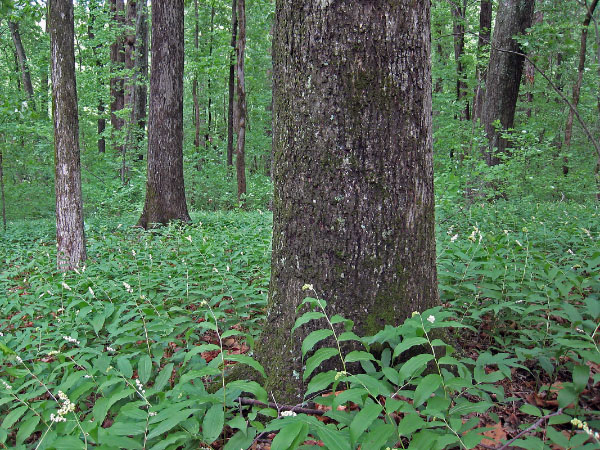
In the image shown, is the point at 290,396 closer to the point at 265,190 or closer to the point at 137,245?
the point at 137,245

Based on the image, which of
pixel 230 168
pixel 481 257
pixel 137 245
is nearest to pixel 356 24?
pixel 481 257

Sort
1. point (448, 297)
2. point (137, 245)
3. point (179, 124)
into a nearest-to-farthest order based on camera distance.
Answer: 1. point (448, 297)
2. point (137, 245)
3. point (179, 124)

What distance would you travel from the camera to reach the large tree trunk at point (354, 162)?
2027 mm

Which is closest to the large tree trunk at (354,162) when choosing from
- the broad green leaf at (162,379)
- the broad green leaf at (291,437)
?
the broad green leaf at (162,379)

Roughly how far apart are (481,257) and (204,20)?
762 inches

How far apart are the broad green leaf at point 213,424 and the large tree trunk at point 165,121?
260 inches

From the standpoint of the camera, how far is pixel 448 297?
298 centimetres

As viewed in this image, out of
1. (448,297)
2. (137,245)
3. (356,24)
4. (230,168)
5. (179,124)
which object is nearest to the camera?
(356,24)

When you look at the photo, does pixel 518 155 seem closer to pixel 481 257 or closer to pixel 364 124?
pixel 481 257

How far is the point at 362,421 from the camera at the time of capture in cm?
136

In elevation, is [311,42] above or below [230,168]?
above

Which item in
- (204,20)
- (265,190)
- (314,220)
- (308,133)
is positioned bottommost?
(265,190)

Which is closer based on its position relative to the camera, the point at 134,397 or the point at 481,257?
the point at 134,397

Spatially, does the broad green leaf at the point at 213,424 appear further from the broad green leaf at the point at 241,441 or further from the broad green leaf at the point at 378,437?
the broad green leaf at the point at 378,437
